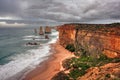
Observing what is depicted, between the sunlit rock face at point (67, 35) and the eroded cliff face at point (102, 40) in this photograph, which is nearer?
the eroded cliff face at point (102, 40)

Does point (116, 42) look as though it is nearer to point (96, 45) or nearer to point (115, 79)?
point (96, 45)

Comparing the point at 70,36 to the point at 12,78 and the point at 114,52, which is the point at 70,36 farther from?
the point at 12,78

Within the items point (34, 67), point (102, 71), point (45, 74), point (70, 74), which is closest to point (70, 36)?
point (34, 67)

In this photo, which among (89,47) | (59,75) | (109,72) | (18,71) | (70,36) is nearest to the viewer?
(109,72)

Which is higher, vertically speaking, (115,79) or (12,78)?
(115,79)

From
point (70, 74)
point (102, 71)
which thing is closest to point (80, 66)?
point (70, 74)

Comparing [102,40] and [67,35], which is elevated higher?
[102,40]

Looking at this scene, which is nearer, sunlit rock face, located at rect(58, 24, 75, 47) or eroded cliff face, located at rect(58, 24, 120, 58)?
eroded cliff face, located at rect(58, 24, 120, 58)

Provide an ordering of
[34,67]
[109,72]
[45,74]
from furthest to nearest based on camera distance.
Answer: [34,67]
[45,74]
[109,72]

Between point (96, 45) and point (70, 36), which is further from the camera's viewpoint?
point (70, 36)

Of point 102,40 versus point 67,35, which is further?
point 67,35
